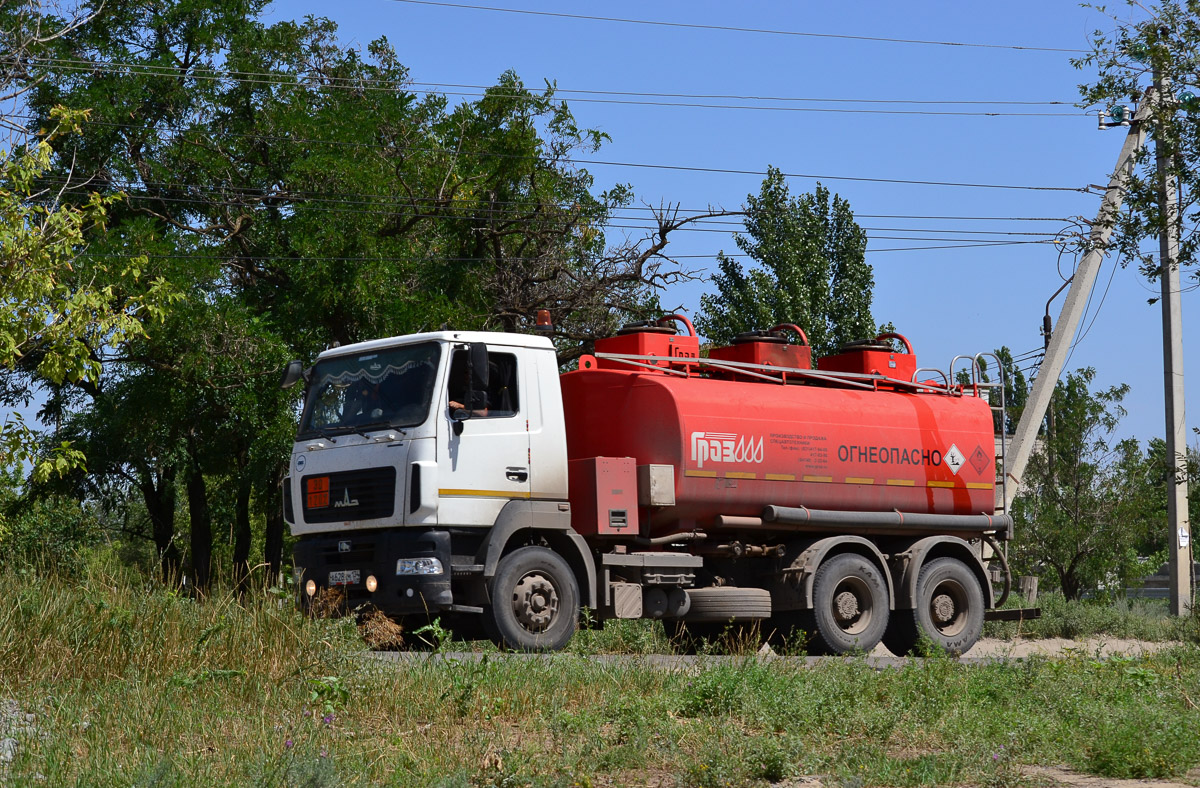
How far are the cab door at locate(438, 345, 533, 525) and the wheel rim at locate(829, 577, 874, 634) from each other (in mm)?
4194

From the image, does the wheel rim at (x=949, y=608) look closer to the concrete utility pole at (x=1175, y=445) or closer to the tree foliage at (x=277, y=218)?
the concrete utility pole at (x=1175, y=445)

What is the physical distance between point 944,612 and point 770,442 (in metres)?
3.43

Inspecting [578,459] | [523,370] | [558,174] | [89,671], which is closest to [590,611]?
[578,459]

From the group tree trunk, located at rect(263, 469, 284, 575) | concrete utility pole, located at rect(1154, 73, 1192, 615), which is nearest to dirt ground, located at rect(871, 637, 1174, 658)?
concrete utility pole, located at rect(1154, 73, 1192, 615)

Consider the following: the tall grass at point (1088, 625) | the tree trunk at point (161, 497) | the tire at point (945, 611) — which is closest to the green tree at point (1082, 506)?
the tall grass at point (1088, 625)

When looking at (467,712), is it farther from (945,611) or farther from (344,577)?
(945,611)

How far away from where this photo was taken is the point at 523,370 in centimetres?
1268

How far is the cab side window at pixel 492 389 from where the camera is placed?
12.1 metres

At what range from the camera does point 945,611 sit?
Answer: 1551 centimetres

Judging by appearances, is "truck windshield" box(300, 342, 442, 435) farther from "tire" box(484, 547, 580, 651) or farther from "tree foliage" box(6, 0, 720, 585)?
"tree foliage" box(6, 0, 720, 585)

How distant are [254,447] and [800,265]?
16.6 m

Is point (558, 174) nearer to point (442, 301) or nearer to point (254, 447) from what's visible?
point (442, 301)

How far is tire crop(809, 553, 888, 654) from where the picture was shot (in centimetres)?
1417

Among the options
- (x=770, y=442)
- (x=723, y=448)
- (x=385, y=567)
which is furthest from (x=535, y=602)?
(x=770, y=442)
